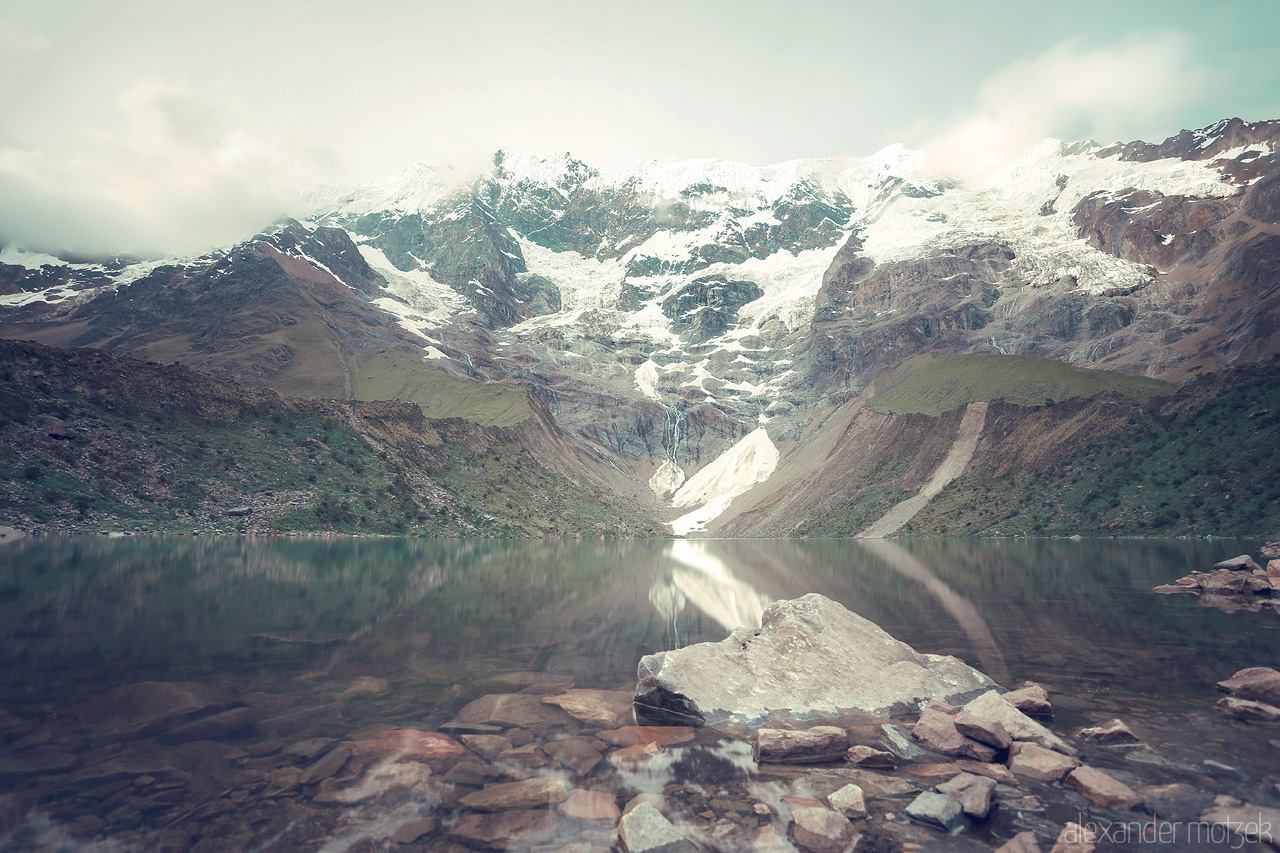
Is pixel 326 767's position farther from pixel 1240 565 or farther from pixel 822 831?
pixel 1240 565

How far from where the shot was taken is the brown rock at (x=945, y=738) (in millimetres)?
13070

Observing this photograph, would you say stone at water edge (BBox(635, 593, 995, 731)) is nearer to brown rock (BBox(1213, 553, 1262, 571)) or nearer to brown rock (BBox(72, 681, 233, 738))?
brown rock (BBox(72, 681, 233, 738))

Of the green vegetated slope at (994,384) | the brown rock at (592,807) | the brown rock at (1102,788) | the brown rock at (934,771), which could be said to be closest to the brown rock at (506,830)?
the brown rock at (592,807)

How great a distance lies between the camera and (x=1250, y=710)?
14.6 meters

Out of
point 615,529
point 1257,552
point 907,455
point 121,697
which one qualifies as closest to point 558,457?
point 615,529

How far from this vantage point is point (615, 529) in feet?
486

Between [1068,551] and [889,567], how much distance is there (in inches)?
1057

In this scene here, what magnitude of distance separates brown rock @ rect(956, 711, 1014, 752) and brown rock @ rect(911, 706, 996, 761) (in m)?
0.12

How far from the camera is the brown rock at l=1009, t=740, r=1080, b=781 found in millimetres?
11680

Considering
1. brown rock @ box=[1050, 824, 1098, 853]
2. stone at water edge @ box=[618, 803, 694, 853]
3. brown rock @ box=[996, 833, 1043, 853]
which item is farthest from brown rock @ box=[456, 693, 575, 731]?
brown rock @ box=[1050, 824, 1098, 853]

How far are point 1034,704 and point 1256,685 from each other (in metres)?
6.39

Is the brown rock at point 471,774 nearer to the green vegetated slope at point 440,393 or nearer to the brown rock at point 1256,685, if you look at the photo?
the brown rock at point 1256,685

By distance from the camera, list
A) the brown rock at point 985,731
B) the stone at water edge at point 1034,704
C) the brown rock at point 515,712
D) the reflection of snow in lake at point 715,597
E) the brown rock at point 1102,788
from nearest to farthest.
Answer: the brown rock at point 1102,788 < the brown rock at point 985,731 < the stone at water edge at point 1034,704 < the brown rock at point 515,712 < the reflection of snow in lake at point 715,597

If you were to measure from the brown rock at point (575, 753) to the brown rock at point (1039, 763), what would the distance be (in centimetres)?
837
